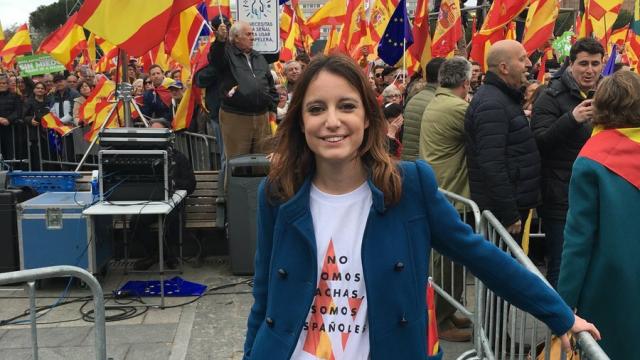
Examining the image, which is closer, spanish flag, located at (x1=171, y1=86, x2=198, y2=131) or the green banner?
spanish flag, located at (x1=171, y1=86, x2=198, y2=131)

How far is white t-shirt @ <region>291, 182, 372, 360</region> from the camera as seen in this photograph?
6.59 feet

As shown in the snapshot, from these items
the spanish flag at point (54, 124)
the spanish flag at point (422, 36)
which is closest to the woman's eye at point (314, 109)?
the spanish flag at point (422, 36)

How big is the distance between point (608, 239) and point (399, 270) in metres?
1.64

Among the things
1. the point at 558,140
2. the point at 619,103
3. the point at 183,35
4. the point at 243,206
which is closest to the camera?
the point at 619,103

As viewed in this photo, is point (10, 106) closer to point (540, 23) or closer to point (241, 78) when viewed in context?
point (241, 78)

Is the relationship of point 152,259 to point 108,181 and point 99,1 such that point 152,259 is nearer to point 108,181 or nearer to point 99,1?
point 108,181

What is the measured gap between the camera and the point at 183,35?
8672mm

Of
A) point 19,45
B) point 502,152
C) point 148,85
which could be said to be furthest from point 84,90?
point 502,152

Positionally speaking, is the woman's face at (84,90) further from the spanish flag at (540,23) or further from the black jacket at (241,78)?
the spanish flag at (540,23)

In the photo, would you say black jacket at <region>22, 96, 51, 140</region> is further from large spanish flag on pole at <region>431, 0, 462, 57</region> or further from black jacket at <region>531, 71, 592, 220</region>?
black jacket at <region>531, 71, 592, 220</region>

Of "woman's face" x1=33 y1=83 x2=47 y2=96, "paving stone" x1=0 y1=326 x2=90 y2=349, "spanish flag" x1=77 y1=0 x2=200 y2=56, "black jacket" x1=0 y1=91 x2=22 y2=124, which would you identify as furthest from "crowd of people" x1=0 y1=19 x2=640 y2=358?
"black jacket" x1=0 y1=91 x2=22 y2=124

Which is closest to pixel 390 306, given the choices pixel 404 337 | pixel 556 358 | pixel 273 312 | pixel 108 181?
pixel 404 337

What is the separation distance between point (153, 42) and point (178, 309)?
246cm

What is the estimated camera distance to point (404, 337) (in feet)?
6.47
